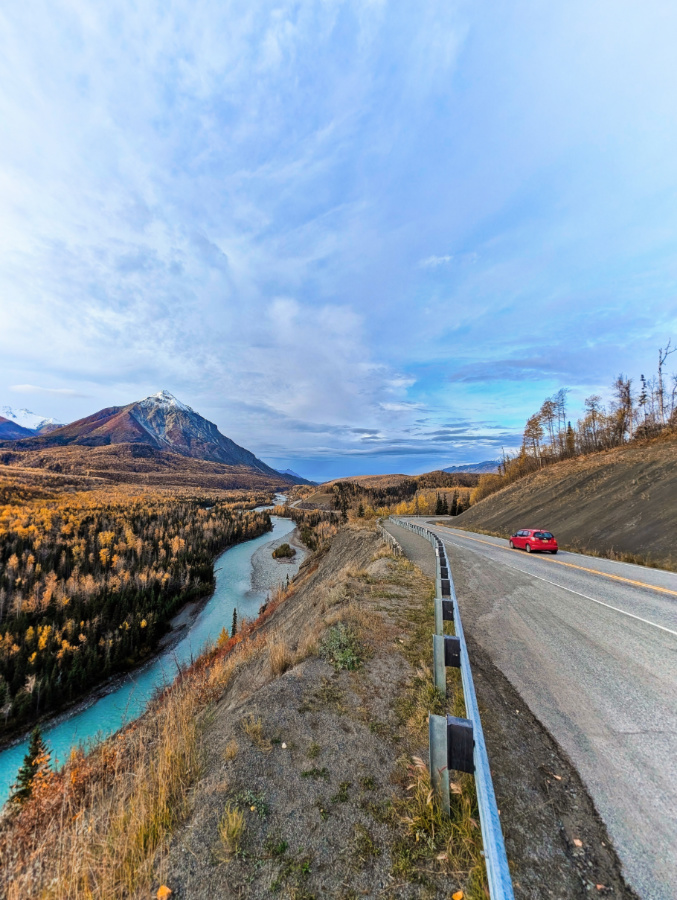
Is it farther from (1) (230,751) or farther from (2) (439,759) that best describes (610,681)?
(1) (230,751)

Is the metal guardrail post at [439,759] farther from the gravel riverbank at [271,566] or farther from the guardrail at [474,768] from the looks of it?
the gravel riverbank at [271,566]

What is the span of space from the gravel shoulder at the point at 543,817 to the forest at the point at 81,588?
45.0 meters

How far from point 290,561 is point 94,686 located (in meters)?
43.9

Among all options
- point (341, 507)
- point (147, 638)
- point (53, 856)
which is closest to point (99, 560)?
point (147, 638)

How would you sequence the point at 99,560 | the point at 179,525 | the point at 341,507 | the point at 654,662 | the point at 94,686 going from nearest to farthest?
the point at 654,662 < the point at 94,686 < the point at 99,560 < the point at 179,525 < the point at 341,507

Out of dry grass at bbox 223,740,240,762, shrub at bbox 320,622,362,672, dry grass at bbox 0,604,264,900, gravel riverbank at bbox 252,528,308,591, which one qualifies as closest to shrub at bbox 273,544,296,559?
gravel riverbank at bbox 252,528,308,591

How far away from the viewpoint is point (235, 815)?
124 inches

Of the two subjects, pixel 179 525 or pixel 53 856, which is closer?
pixel 53 856

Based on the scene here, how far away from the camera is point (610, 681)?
17.8 ft

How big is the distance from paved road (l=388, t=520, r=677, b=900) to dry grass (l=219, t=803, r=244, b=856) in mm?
3123

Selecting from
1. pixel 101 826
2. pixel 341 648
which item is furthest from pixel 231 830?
pixel 341 648

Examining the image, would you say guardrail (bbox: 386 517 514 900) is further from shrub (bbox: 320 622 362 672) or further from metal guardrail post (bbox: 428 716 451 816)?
shrub (bbox: 320 622 362 672)

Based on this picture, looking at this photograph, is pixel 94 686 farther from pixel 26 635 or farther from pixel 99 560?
pixel 99 560

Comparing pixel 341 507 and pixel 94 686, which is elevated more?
pixel 341 507
